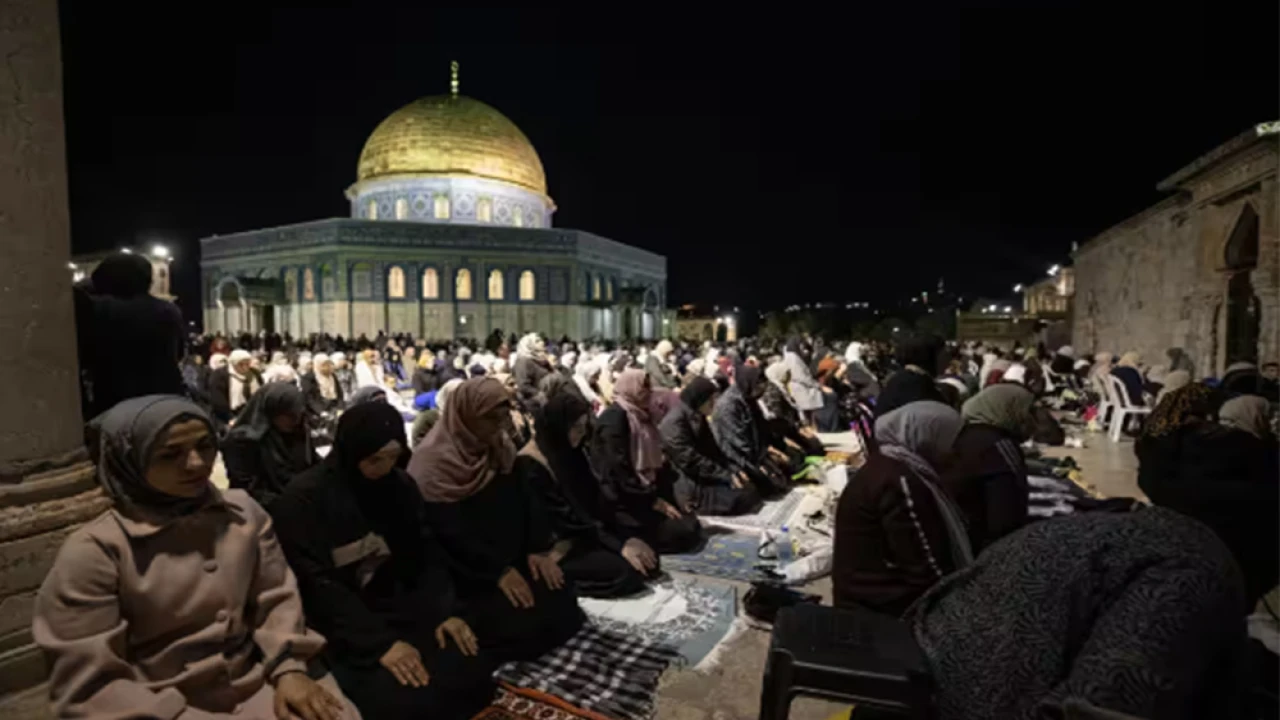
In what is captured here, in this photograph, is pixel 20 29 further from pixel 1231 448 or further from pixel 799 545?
pixel 1231 448

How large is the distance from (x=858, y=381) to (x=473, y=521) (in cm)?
823

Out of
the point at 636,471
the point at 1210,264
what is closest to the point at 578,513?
the point at 636,471

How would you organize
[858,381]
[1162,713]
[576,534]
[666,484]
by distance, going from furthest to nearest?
[858,381]
[666,484]
[576,534]
[1162,713]

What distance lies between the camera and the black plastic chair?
66.2 inches

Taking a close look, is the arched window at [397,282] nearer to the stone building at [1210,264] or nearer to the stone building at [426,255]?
the stone building at [426,255]

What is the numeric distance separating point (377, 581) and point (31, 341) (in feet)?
5.26

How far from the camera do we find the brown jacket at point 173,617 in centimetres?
164

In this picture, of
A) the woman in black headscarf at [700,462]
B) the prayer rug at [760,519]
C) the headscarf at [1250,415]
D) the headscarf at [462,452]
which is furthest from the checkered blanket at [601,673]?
the headscarf at [1250,415]

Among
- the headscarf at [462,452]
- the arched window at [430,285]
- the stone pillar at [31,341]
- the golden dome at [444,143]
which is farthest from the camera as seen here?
the golden dome at [444,143]

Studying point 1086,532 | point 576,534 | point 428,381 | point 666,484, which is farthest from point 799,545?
point 428,381

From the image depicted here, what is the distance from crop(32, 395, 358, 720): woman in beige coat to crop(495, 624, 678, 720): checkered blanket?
3.15 feet

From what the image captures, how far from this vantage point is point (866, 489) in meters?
2.28

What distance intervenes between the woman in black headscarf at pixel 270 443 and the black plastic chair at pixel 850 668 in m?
3.67

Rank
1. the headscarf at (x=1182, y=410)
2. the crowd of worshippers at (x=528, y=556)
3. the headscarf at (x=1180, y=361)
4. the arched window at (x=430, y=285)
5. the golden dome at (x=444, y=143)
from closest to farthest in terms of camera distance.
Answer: the crowd of worshippers at (x=528, y=556) → the headscarf at (x=1182, y=410) → the headscarf at (x=1180, y=361) → the arched window at (x=430, y=285) → the golden dome at (x=444, y=143)
